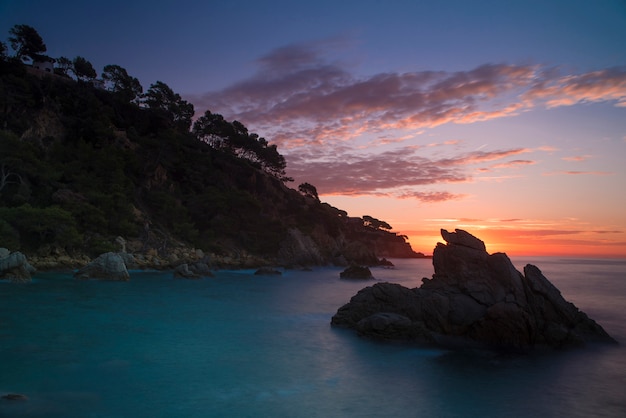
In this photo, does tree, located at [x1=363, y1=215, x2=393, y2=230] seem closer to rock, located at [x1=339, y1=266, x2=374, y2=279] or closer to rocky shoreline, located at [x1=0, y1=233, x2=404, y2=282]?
rocky shoreline, located at [x1=0, y1=233, x2=404, y2=282]

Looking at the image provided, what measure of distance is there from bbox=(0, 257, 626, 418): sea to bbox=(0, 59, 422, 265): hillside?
20.5 m

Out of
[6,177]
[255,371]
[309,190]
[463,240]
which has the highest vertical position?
[309,190]

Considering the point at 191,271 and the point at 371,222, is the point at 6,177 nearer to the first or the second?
the point at 191,271

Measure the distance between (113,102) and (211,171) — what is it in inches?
750

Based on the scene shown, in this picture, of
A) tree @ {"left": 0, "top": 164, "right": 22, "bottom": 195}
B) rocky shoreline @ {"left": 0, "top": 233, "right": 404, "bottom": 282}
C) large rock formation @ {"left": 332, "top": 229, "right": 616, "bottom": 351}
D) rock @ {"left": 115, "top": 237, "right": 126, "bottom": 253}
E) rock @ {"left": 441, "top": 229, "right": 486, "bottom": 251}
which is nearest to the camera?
large rock formation @ {"left": 332, "top": 229, "right": 616, "bottom": 351}

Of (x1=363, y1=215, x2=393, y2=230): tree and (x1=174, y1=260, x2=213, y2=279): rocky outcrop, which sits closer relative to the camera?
(x1=174, y1=260, x2=213, y2=279): rocky outcrop

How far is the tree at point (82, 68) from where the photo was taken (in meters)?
71.9

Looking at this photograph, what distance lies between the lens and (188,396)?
10.1 m

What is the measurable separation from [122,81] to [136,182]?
89.8 feet

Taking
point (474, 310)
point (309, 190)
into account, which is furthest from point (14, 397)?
point (309, 190)

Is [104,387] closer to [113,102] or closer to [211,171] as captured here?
[211,171]

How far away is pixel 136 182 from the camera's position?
5841 centimetres

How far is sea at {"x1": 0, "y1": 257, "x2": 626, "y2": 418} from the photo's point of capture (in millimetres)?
9656

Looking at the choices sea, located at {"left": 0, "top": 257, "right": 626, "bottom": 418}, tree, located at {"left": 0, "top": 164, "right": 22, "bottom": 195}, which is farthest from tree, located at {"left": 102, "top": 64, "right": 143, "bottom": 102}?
sea, located at {"left": 0, "top": 257, "right": 626, "bottom": 418}
